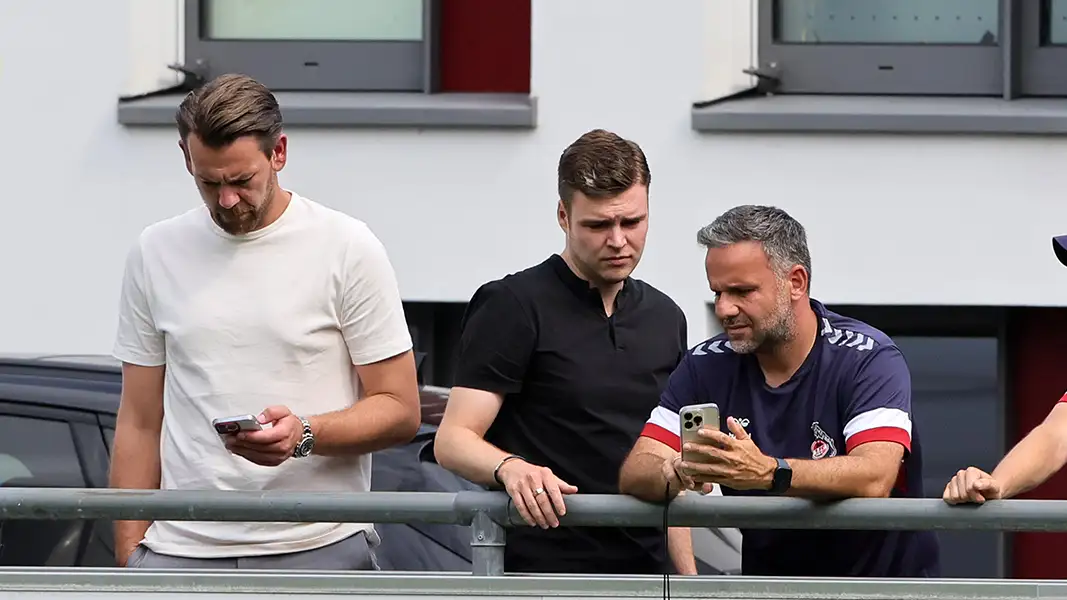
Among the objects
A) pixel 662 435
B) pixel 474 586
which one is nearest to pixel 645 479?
pixel 662 435

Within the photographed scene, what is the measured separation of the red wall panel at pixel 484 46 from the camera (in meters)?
7.97

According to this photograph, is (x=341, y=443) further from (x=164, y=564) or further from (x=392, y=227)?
(x=392, y=227)

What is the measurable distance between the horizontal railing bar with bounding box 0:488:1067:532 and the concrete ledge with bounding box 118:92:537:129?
4.26 m

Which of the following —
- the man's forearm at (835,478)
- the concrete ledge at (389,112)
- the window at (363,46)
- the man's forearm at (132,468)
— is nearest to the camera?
the man's forearm at (835,478)

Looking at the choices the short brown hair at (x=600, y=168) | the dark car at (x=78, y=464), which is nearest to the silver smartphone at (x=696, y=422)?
the short brown hair at (x=600, y=168)

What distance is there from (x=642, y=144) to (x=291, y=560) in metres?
3.91

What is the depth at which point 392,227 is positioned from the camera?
7.51m

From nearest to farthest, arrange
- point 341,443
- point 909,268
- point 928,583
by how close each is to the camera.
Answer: point 928,583, point 341,443, point 909,268

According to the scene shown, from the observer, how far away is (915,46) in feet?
25.6

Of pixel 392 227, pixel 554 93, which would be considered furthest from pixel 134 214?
pixel 554 93

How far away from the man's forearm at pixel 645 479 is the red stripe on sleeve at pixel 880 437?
392 millimetres

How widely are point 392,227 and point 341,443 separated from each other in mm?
3878

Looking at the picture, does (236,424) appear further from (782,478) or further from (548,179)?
(548,179)

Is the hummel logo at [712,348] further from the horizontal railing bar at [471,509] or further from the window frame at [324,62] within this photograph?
the window frame at [324,62]
